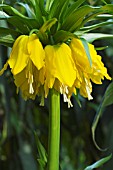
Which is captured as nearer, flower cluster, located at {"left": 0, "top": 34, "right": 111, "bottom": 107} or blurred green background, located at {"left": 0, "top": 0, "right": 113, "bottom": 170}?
flower cluster, located at {"left": 0, "top": 34, "right": 111, "bottom": 107}

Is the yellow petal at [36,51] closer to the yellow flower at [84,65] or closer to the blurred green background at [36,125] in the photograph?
the yellow flower at [84,65]

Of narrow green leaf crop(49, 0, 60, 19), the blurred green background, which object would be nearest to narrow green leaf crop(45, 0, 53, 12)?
narrow green leaf crop(49, 0, 60, 19)

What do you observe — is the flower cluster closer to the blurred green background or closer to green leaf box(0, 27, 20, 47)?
green leaf box(0, 27, 20, 47)

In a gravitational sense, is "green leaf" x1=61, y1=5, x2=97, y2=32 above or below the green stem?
above

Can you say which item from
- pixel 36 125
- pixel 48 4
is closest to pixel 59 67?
pixel 48 4

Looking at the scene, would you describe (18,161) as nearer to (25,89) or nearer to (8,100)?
(8,100)

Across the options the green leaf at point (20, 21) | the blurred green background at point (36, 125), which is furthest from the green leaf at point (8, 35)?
the blurred green background at point (36, 125)

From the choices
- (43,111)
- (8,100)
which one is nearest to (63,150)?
(43,111)

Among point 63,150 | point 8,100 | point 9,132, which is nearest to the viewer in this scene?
point 8,100

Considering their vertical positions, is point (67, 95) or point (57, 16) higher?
point (57, 16)
